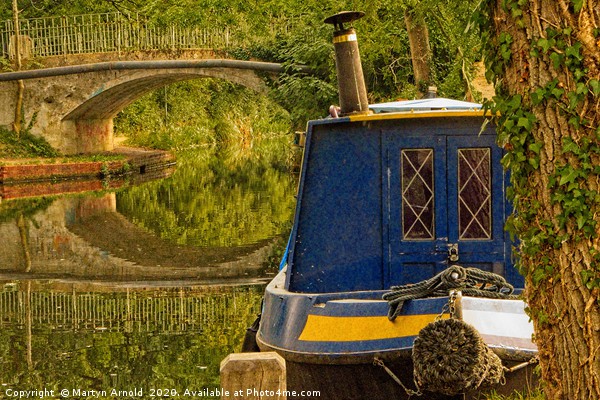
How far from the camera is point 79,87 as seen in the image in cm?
2697

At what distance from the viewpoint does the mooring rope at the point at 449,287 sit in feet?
18.4

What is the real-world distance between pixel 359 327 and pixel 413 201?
0.95 meters

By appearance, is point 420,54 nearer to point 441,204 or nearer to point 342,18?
point 342,18

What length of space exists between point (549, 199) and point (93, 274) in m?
9.34

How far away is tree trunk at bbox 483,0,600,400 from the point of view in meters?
3.27

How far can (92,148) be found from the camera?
2944 centimetres

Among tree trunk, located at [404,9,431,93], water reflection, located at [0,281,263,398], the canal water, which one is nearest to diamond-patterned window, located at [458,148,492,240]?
the canal water

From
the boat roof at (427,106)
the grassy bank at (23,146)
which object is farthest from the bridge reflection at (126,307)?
the grassy bank at (23,146)

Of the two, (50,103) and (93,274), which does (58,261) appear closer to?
(93,274)

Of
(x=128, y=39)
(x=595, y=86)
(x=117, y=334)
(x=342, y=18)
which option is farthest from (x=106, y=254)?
(x=128, y=39)

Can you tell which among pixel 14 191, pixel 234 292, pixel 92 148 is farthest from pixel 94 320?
pixel 92 148

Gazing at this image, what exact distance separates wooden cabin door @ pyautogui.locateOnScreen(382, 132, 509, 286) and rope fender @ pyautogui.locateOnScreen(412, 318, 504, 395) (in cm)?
136

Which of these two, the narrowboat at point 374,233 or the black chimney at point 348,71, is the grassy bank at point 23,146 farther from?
the narrowboat at point 374,233

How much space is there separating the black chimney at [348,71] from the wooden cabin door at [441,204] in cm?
67
